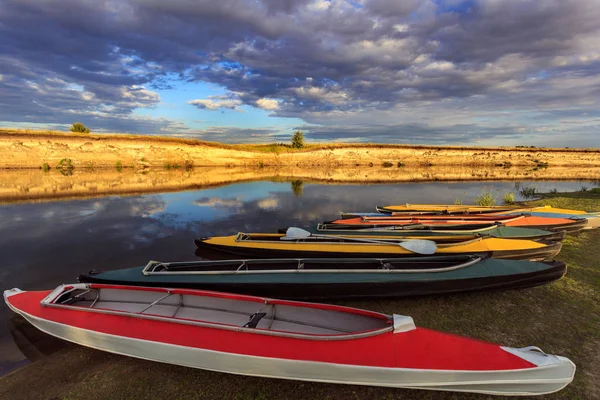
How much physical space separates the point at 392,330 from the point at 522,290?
18.2ft

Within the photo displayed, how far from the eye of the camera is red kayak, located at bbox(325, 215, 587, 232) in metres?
11.3

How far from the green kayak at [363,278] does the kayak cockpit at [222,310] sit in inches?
42.4

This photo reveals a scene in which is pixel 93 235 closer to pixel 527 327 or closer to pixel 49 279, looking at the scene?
pixel 49 279

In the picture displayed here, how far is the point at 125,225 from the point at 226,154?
58213 millimetres

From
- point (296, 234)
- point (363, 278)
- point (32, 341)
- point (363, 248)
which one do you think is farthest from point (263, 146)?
point (32, 341)

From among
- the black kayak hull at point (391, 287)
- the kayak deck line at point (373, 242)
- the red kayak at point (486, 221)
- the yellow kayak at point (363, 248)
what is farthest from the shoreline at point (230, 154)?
the black kayak hull at point (391, 287)

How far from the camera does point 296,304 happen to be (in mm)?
5043

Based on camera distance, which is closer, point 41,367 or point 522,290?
point 41,367

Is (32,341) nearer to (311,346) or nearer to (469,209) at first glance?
(311,346)

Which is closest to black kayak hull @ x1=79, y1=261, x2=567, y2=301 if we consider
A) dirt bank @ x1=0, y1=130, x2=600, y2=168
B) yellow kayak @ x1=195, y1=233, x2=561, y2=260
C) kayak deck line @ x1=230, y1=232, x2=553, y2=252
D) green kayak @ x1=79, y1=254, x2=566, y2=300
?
green kayak @ x1=79, y1=254, x2=566, y2=300

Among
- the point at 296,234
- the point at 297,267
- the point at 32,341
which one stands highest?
the point at 296,234

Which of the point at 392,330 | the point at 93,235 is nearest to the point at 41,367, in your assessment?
the point at 392,330

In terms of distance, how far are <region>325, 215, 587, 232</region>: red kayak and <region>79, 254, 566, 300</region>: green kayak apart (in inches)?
190

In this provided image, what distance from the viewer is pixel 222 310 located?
18.3 feet
